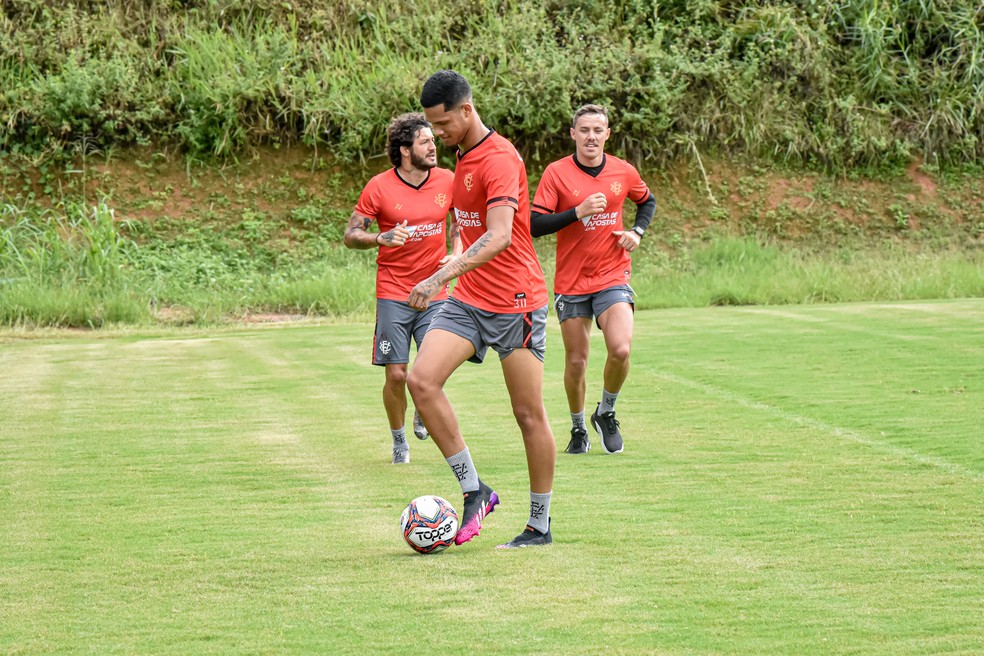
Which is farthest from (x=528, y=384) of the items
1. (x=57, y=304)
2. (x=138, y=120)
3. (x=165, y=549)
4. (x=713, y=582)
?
(x=138, y=120)

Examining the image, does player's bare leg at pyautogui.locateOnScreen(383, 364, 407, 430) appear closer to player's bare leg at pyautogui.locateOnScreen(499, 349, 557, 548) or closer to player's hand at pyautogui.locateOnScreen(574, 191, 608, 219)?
player's hand at pyautogui.locateOnScreen(574, 191, 608, 219)

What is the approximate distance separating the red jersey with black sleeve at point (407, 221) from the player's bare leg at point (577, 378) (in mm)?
1033

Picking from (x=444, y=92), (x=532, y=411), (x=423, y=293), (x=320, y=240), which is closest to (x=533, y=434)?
(x=532, y=411)

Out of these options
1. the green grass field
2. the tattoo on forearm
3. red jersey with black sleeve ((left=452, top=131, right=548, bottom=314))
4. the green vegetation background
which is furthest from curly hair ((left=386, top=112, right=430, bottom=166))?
the green vegetation background

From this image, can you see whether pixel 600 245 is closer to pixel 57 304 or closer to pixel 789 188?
pixel 57 304

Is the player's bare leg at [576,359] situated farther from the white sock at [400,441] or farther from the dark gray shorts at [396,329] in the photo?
the white sock at [400,441]

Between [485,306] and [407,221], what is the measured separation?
10.9 ft

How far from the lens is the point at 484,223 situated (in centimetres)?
647

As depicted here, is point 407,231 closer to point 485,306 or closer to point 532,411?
point 485,306

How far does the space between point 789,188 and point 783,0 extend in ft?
14.0

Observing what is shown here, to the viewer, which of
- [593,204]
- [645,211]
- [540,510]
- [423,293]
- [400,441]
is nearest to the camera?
[423,293]

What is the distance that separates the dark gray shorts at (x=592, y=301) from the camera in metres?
9.55

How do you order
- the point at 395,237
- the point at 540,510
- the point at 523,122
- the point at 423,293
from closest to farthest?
the point at 423,293 → the point at 540,510 → the point at 395,237 → the point at 523,122

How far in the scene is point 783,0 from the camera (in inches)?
1096
